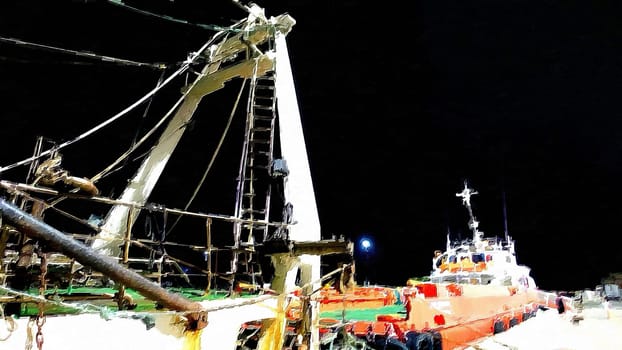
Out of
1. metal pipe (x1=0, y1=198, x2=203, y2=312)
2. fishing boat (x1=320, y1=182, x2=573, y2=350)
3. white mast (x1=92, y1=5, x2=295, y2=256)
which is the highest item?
white mast (x1=92, y1=5, x2=295, y2=256)

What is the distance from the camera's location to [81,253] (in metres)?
3.59

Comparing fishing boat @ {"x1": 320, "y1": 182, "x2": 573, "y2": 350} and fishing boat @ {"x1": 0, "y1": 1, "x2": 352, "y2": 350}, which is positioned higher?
fishing boat @ {"x1": 0, "y1": 1, "x2": 352, "y2": 350}

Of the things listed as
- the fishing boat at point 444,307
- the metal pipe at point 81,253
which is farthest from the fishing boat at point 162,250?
the fishing boat at point 444,307

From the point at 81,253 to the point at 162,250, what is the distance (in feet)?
9.88

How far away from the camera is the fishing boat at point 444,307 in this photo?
487 inches

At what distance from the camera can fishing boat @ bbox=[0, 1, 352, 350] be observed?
394cm

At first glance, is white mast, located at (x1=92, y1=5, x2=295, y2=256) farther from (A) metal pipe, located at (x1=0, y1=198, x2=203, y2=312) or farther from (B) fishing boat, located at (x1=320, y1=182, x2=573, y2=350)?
(B) fishing boat, located at (x1=320, y1=182, x2=573, y2=350)

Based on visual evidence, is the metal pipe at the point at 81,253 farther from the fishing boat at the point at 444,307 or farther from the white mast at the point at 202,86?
the fishing boat at the point at 444,307

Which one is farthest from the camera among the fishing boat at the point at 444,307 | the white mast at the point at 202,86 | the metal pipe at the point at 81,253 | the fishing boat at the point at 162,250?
the fishing boat at the point at 444,307

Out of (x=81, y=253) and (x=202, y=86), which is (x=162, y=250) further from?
(x=202, y=86)

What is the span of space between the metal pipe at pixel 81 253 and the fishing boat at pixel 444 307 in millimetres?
5908

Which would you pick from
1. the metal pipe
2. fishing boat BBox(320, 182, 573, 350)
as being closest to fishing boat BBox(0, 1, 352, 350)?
the metal pipe

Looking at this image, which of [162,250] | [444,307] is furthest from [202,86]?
[444,307]

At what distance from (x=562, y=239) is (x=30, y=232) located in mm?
107044
